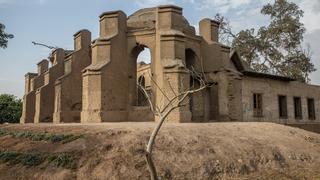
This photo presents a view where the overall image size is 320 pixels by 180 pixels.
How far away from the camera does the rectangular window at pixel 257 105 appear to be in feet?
83.1

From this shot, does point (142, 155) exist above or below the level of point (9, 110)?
below

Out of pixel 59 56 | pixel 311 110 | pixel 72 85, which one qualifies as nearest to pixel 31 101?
pixel 59 56

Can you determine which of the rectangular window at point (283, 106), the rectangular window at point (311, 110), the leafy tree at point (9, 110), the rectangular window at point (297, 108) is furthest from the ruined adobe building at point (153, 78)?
the leafy tree at point (9, 110)

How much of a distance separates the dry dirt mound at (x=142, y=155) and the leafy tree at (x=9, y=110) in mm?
23103

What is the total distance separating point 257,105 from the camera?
2558 centimetres

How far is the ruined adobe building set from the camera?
19.4m

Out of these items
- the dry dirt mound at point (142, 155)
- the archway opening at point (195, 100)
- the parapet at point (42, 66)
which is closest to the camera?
the dry dirt mound at point (142, 155)

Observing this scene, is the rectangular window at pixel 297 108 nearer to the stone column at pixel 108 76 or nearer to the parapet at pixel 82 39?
the stone column at pixel 108 76

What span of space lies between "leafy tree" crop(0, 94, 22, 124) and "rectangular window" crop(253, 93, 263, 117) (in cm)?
2443

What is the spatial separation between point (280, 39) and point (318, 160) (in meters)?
27.2

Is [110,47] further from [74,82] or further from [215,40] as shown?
[215,40]

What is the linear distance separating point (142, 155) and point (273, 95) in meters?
18.3

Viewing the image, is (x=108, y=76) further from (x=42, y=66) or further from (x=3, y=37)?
(x=42, y=66)

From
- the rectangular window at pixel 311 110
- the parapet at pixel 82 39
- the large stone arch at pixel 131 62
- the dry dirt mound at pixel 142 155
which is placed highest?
the parapet at pixel 82 39
